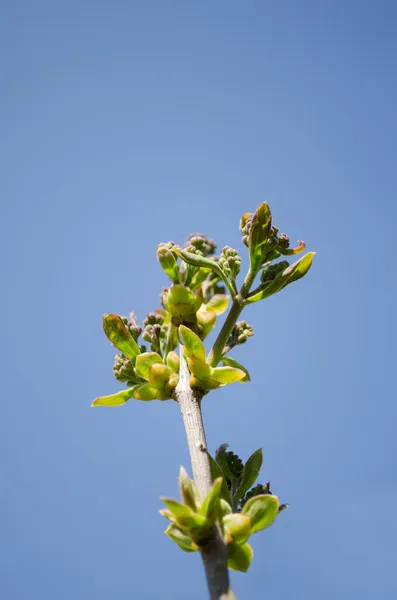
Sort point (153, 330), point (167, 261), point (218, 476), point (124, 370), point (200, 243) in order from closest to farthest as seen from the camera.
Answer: point (218, 476)
point (124, 370)
point (153, 330)
point (167, 261)
point (200, 243)

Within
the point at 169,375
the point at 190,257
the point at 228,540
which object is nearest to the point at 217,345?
the point at 169,375

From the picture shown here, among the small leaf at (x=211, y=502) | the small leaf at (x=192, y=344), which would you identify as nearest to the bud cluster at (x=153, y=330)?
the small leaf at (x=192, y=344)

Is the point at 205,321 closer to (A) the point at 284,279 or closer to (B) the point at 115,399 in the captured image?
(A) the point at 284,279

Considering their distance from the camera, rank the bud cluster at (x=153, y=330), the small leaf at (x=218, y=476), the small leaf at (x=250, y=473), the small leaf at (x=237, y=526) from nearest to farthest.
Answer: the small leaf at (x=237, y=526) < the small leaf at (x=218, y=476) < the small leaf at (x=250, y=473) < the bud cluster at (x=153, y=330)

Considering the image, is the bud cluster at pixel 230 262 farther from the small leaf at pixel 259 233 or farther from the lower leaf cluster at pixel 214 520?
the lower leaf cluster at pixel 214 520

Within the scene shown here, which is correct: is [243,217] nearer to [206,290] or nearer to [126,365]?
[206,290]

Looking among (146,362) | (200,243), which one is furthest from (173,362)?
(200,243)

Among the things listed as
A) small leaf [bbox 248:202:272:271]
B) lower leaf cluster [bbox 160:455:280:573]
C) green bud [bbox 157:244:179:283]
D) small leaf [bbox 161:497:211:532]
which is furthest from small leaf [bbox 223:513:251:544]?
green bud [bbox 157:244:179:283]
